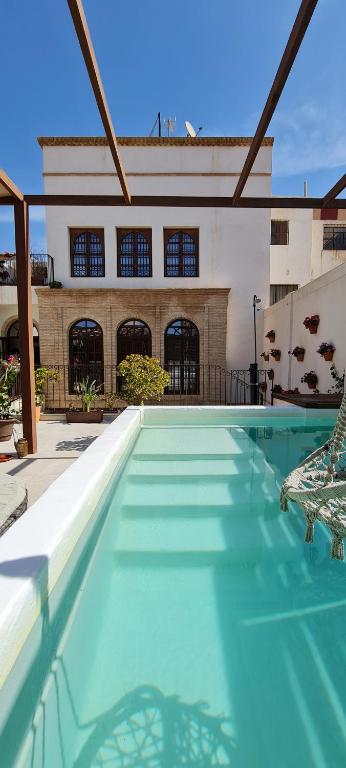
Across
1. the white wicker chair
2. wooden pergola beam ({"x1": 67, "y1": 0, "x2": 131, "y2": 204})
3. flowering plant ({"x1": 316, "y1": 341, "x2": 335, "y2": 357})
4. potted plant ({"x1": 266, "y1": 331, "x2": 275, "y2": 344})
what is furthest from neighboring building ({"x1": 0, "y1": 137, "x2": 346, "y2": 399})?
the white wicker chair

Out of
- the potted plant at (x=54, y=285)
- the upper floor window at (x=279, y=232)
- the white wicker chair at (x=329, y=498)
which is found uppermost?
the upper floor window at (x=279, y=232)

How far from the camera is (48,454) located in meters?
6.29

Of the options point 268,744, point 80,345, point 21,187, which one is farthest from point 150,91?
point 268,744

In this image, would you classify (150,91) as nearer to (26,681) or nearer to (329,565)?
(329,565)

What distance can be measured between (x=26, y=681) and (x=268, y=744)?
1.07 metres

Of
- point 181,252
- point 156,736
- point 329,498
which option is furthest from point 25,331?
point 181,252

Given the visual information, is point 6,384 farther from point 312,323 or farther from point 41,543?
point 312,323

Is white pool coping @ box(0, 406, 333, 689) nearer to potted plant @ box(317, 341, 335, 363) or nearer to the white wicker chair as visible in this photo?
the white wicker chair

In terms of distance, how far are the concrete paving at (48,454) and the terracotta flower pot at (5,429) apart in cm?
10

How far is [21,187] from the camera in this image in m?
5.87

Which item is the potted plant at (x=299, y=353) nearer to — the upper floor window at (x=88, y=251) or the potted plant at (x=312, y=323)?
the potted plant at (x=312, y=323)

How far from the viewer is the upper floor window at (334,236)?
671 inches

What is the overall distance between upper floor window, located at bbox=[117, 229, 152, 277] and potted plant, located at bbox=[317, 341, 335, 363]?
6.90m

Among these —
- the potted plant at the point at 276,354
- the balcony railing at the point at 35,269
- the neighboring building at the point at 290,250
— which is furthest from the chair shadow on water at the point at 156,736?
the neighboring building at the point at 290,250
